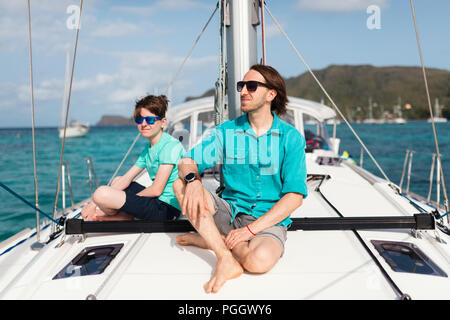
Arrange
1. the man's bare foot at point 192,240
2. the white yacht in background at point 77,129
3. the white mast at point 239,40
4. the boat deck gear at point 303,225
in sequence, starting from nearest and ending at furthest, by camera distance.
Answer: the man's bare foot at point 192,240
the boat deck gear at point 303,225
the white mast at point 239,40
the white yacht in background at point 77,129

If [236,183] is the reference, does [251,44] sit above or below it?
above

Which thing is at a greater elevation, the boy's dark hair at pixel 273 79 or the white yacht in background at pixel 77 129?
the white yacht in background at pixel 77 129

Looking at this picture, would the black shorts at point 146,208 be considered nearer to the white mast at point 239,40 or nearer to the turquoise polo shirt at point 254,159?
the turquoise polo shirt at point 254,159

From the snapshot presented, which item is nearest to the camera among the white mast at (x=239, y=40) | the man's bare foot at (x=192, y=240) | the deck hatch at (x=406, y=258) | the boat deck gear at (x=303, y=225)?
the deck hatch at (x=406, y=258)

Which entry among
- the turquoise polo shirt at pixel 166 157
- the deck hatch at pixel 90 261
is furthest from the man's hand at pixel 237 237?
the turquoise polo shirt at pixel 166 157

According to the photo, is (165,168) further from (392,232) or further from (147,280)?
(392,232)

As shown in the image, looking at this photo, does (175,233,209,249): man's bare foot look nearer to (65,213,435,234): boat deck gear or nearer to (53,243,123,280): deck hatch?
(65,213,435,234): boat deck gear

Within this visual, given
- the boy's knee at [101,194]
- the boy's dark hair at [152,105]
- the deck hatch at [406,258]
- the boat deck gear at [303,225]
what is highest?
the boy's dark hair at [152,105]

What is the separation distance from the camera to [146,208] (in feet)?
8.68

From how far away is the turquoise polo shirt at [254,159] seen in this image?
7.48ft

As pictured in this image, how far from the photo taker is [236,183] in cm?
236

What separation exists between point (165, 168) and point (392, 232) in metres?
1.81

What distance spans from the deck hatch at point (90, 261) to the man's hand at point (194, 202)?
23.9 inches
